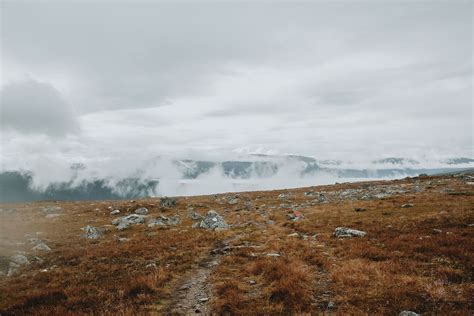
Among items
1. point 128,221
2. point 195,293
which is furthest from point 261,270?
point 128,221

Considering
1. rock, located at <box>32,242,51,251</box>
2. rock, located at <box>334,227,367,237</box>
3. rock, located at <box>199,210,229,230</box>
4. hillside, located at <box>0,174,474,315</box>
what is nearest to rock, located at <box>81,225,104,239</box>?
hillside, located at <box>0,174,474,315</box>

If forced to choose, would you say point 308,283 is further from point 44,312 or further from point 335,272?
point 44,312

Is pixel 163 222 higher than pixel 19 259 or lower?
lower

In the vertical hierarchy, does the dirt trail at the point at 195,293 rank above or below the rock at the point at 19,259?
above

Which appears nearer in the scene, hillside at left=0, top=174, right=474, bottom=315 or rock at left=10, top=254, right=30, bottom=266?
hillside at left=0, top=174, right=474, bottom=315

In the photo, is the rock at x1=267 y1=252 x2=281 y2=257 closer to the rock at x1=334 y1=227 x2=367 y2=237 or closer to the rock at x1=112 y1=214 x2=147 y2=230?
the rock at x1=334 y1=227 x2=367 y2=237

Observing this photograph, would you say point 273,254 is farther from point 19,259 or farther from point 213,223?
point 19,259

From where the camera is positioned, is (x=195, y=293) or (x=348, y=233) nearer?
(x=195, y=293)

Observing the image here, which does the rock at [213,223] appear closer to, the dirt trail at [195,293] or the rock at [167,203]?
the dirt trail at [195,293]

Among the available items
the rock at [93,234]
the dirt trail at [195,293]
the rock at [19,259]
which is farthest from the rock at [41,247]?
the dirt trail at [195,293]

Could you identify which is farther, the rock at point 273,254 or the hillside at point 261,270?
the rock at point 273,254

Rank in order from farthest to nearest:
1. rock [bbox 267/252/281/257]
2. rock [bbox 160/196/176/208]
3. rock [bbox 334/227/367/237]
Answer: rock [bbox 160/196/176/208], rock [bbox 334/227/367/237], rock [bbox 267/252/281/257]

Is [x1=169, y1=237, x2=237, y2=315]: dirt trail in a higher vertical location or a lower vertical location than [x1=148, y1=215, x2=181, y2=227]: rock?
higher

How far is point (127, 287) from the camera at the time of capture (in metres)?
12.4
